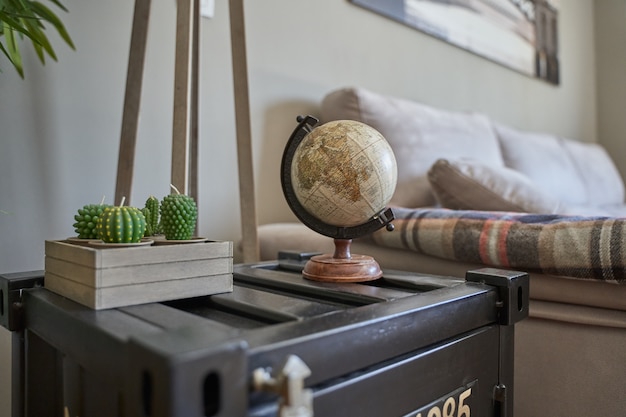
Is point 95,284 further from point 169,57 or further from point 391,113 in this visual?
point 391,113

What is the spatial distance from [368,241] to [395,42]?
1033mm

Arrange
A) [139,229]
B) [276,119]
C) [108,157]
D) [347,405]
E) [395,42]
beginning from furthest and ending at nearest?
[395,42], [276,119], [108,157], [139,229], [347,405]

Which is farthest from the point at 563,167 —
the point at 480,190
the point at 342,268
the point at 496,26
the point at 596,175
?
the point at 342,268

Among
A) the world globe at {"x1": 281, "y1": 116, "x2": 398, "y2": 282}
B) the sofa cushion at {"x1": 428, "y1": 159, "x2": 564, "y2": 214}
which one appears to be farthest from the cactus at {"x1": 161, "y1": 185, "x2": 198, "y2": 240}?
the sofa cushion at {"x1": 428, "y1": 159, "x2": 564, "y2": 214}

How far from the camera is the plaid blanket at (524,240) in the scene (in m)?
0.77

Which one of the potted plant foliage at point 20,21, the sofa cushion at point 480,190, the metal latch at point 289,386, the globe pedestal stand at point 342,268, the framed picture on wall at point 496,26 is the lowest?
the metal latch at point 289,386

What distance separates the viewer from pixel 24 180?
1.04m

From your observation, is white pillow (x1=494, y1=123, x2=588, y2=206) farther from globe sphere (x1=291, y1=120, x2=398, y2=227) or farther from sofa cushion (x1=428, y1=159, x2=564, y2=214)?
globe sphere (x1=291, y1=120, x2=398, y2=227)

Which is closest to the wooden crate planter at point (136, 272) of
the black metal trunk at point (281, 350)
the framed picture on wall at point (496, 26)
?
the black metal trunk at point (281, 350)

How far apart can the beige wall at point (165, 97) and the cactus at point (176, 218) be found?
22.4 inches

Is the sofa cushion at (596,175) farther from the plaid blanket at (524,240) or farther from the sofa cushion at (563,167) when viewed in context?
the plaid blanket at (524,240)

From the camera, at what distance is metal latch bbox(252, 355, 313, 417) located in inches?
14.7

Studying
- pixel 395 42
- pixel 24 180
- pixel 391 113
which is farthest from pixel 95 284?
pixel 395 42

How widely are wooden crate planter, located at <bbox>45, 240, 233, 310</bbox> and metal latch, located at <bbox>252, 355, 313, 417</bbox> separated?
0.23 meters
